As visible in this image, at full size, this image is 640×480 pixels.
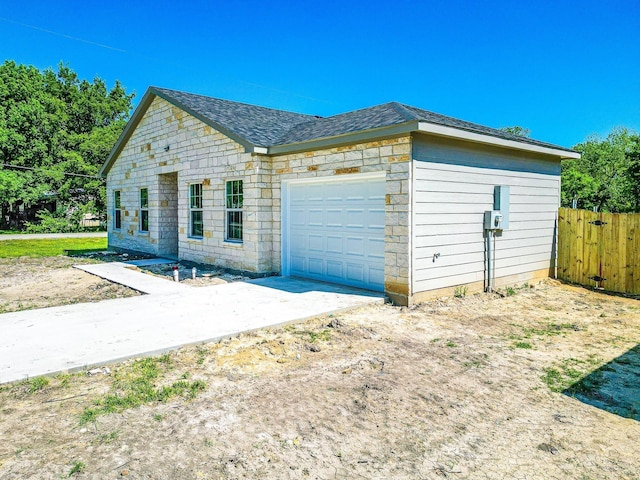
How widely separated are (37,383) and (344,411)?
301 centimetres

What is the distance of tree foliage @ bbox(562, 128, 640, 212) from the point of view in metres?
24.4

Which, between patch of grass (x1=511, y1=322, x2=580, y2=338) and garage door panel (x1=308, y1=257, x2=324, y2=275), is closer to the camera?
patch of grass (x1=511, y1=322, x2=580, y2=338)

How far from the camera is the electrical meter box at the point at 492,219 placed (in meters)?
8.91

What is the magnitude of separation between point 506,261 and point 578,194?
64.4ft

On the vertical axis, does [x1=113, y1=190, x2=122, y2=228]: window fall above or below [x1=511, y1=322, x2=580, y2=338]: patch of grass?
above

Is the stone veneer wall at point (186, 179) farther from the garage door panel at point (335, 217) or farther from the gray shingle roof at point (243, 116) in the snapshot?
the garage door panel at point (335, 217)

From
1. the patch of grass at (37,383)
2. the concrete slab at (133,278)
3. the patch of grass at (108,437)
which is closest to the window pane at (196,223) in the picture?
the concrete slab at (133,278)

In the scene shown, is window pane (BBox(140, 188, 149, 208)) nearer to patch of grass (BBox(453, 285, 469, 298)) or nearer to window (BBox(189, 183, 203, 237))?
window (BBox(189, 183, 203, 237))

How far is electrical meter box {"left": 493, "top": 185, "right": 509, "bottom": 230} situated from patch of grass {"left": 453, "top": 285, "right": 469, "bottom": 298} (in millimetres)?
1593

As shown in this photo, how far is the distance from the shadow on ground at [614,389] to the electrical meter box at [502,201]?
434cm

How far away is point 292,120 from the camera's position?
1384 centimetres

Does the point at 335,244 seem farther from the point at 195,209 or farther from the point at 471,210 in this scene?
the point at 195,209

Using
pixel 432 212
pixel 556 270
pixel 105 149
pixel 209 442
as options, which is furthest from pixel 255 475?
pixel 105 149

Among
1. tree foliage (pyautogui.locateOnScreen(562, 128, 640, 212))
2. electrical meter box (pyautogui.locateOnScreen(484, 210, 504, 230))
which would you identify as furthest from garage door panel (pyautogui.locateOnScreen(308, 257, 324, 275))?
tree foliage (pyautogui.locateOnScreen(562, 128, 640, 212))
